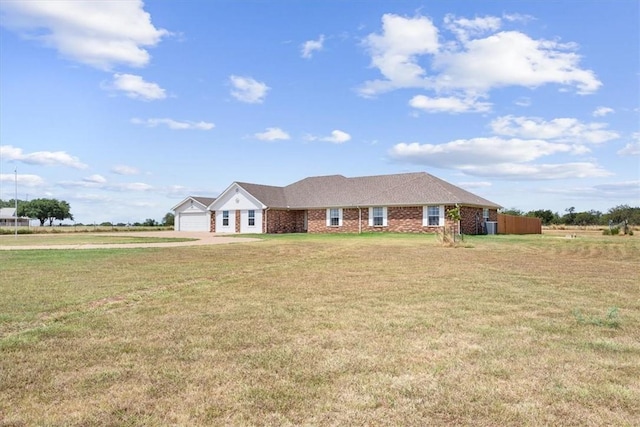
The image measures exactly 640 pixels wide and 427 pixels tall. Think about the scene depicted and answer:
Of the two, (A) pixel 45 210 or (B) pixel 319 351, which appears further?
(A) pixel 45 210

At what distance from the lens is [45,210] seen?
94438 mm

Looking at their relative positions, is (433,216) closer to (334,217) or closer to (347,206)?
(347,206)

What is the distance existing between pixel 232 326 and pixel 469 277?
22.5 feet

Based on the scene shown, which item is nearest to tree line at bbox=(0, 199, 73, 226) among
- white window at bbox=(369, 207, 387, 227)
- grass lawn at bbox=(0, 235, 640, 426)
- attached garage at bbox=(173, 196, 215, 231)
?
attached garage at bbox=(173, 196, 215, 231)

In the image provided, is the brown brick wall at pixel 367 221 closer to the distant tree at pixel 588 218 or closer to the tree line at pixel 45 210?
the distant tree at pixel 588 218

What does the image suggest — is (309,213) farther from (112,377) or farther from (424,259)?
(112,377)

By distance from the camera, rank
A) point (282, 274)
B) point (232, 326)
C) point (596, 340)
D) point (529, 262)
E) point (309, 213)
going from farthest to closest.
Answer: point (309, 213)
point (529, 262)
point (282, 274)
point (232, 326)
point (596, 340)

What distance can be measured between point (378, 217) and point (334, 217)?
4084 millimetres

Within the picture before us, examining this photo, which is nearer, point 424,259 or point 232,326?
point 232,326

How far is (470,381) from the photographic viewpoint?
443 centimetres

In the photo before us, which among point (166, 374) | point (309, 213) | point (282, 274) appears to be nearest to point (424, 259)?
point (282, 274)

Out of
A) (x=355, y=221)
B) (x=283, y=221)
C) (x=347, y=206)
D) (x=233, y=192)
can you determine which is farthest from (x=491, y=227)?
(x=233, y=192)

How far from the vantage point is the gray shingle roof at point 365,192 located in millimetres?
34438

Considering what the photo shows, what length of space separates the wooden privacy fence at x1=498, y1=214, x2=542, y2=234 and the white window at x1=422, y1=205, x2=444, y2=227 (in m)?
6.37
